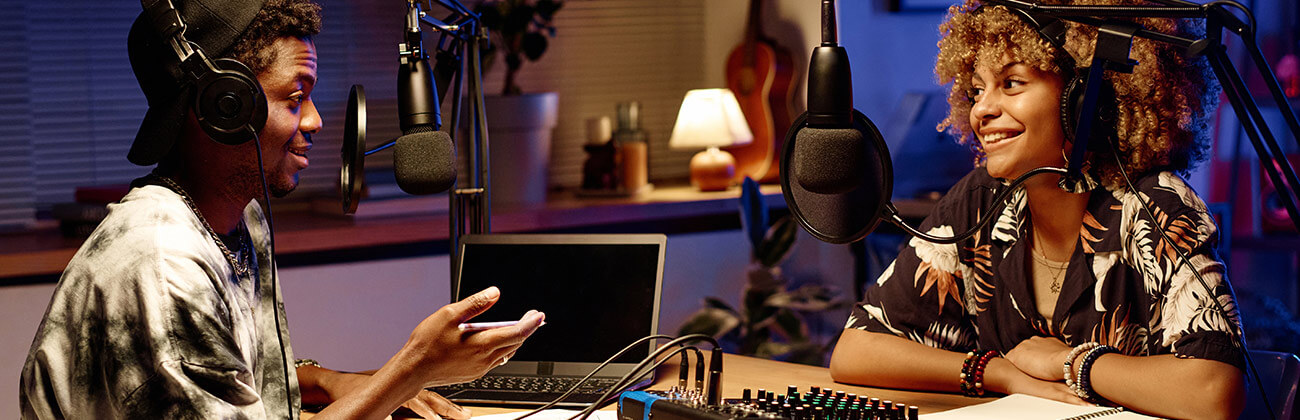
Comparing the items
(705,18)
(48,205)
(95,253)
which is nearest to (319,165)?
(48,205)

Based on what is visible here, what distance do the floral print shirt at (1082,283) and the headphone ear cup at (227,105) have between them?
101 centimetres

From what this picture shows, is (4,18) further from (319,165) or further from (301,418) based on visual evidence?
(301,418)

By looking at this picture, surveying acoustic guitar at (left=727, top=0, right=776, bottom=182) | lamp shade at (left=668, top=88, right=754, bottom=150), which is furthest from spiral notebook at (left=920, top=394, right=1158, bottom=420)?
acoustic guitar at (left=727, top=0, right=776, bottom=182)

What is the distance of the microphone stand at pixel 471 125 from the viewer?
166cm

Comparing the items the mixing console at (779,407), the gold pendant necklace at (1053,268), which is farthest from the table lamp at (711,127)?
the mixing console at (779,407)

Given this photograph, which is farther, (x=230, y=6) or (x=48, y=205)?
(x=48, y=205)

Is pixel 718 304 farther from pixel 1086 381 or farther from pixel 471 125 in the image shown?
pixel 1086 381

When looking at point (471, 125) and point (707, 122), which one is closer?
point (471, 125)

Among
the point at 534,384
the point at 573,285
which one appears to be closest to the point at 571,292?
the point at 573,285

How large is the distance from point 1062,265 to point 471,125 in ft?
3.25

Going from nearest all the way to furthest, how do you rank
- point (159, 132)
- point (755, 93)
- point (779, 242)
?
point (159, 132), point (779, 242), point (755, 93)

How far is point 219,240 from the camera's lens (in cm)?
134

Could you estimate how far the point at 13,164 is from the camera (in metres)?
2.88

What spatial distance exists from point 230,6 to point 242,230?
30 cm
